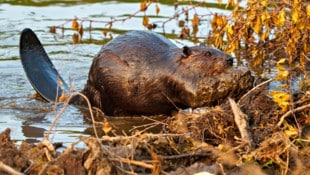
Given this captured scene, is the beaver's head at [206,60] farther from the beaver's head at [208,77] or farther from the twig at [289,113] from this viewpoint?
the twig at [289,113]

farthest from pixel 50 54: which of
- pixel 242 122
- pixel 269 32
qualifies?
pixel 242 122

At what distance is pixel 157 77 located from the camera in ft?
17.8

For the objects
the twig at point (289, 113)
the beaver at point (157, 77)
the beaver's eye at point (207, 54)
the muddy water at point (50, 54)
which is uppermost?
the beaver's eye at point (207, 54)

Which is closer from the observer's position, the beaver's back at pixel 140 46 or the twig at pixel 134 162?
the twig at pixel 134 162

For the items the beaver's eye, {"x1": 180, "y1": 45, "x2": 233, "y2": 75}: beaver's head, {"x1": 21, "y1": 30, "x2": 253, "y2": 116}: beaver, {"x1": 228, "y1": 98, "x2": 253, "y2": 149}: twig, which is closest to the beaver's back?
{"x1": 21, "y1": 30, "x2": 253, "y2": 116}: beaver

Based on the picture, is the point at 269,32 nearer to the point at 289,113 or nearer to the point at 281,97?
the point at 289,113

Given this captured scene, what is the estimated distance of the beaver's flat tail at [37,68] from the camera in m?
6.06

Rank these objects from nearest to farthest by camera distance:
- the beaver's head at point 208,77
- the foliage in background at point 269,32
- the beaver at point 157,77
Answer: the beaver's head at point 208,77, the beaver at point 157,77, the foliage in background at point 269,32

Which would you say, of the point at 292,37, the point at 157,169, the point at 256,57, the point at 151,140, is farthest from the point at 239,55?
the point at 157,169

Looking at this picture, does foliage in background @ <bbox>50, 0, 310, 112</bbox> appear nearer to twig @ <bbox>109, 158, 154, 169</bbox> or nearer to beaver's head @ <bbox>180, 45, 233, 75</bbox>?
beaver's head @ <bbox>180, 45, 233, 75</bbox>

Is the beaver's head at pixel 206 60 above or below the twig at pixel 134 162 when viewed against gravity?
above

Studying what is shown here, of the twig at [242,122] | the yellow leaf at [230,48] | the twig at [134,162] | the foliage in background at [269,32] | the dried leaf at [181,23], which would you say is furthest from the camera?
the dried leaf at [181,23]

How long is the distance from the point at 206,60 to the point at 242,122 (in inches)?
44.9

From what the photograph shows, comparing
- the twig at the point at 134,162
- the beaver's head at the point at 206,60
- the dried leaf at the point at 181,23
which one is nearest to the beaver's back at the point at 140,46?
the beaver's head at the point at 206,60
